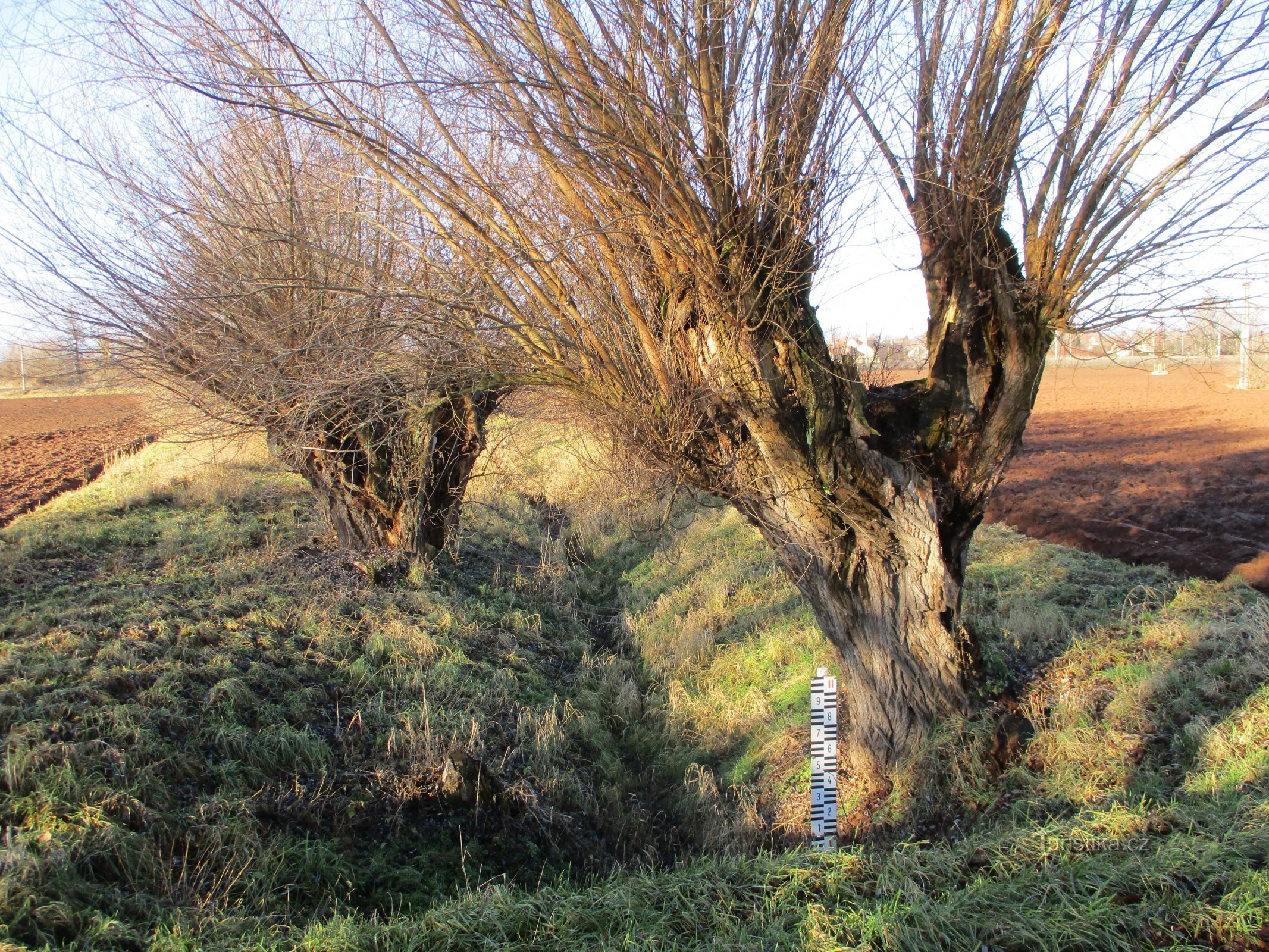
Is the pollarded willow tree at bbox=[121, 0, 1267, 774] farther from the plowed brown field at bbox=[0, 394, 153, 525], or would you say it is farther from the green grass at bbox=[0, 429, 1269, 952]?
the plowed brown field at bbox=[0, 394, 153, 525]

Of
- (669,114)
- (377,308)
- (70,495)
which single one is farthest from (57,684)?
(70,495)

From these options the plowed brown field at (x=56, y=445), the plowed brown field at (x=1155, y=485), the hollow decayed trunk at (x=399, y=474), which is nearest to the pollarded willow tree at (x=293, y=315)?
the hollow decayed trunk at (x=399, y=474)

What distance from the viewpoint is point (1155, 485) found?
12.2 m

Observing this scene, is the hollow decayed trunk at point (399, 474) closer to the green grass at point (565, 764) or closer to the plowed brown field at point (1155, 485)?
the green grass at point (565, 764)

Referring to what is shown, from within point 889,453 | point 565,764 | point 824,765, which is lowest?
point 565,764

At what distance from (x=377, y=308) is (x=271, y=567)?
4678 mm

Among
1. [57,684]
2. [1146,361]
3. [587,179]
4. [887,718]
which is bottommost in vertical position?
[887,718]

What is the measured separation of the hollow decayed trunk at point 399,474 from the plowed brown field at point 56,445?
2.01 m

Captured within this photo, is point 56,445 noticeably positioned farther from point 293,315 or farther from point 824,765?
point 824,765

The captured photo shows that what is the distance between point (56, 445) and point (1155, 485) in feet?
84.3

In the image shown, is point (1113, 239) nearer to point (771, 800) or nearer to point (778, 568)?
point (771, 800)

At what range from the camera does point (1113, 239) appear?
4.29m

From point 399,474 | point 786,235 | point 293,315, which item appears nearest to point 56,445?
point 399,474

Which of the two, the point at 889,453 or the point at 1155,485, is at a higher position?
the point at 889,453
